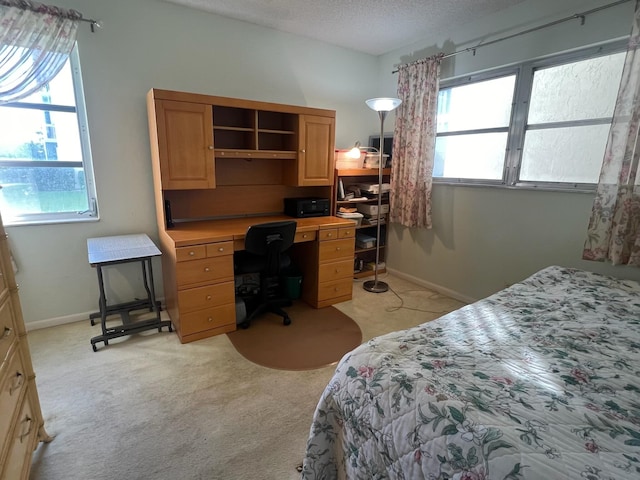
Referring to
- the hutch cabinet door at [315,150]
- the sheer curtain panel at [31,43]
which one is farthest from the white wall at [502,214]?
the sheer curtain panel at [31,43]

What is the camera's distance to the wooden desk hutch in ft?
7.82

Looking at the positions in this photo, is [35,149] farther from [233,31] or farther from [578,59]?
[578,59]

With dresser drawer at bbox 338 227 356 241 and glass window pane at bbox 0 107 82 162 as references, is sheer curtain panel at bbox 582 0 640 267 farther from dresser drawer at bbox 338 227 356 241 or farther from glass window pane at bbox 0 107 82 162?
glass window pane at bbox 0 107 82 162

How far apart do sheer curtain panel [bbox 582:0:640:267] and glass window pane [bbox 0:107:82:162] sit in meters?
3.84

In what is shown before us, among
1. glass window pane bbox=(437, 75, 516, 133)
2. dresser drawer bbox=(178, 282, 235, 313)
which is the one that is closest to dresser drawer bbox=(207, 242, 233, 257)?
dresser drawer bbox=(178, 282, 235, 313)

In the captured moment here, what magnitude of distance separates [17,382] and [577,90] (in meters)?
3.71

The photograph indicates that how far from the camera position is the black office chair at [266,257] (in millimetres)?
2449

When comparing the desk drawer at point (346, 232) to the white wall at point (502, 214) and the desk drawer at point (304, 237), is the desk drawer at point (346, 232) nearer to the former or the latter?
the desk drawer at point (304, 237)

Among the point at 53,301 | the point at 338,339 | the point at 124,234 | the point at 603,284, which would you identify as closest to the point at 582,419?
→ the point at 603,284

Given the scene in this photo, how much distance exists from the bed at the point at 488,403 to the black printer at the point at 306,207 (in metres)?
1.97

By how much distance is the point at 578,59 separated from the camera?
2.32 m

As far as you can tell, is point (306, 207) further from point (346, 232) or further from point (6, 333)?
point (6, 333)

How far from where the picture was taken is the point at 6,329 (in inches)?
49.0

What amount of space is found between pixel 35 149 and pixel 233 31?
74.1 inches
